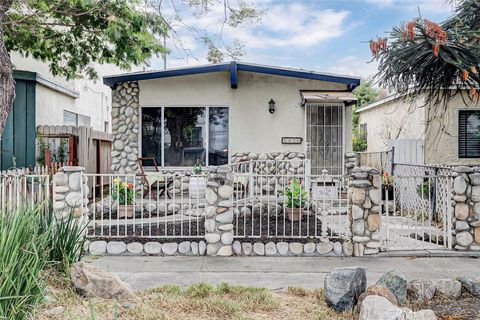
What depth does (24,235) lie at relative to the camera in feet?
11.8

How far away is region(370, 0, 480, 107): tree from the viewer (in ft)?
21.1

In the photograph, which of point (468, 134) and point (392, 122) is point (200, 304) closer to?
point (468, 134)

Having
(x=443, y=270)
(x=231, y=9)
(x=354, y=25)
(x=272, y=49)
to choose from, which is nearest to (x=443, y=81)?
(x=443, y=270)

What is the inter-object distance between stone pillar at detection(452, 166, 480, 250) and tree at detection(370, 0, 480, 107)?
4.34 feet

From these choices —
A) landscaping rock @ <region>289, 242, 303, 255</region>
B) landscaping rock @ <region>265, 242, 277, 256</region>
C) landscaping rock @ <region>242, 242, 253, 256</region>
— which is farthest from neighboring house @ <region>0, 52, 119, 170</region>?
landscaping rock @ <region>289, 242, 303, 255</region>

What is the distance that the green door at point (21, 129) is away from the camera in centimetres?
1070

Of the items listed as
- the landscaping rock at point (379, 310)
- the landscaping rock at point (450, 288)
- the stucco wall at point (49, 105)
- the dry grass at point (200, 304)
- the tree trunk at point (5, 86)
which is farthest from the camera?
the stucco wall at point (49, 105)

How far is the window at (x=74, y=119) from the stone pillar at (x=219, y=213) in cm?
898

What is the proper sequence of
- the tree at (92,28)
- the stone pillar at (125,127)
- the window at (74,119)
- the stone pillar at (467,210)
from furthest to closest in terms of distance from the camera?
the window at (74,119), the stone pillar at (125,127), the tree at (92,28), the stone pillar at (467,210)

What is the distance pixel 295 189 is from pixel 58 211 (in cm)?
428

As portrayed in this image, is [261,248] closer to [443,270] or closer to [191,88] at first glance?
[443,270]

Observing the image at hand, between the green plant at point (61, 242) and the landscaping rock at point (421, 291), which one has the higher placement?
the green plant at point (61, 242)

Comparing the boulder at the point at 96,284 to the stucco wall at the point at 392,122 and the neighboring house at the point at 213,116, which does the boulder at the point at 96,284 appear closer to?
the neighboring house at the point at 213,116

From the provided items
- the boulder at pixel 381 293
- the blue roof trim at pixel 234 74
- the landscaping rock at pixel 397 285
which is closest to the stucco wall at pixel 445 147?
the blue roof trim at pixel 234 74
